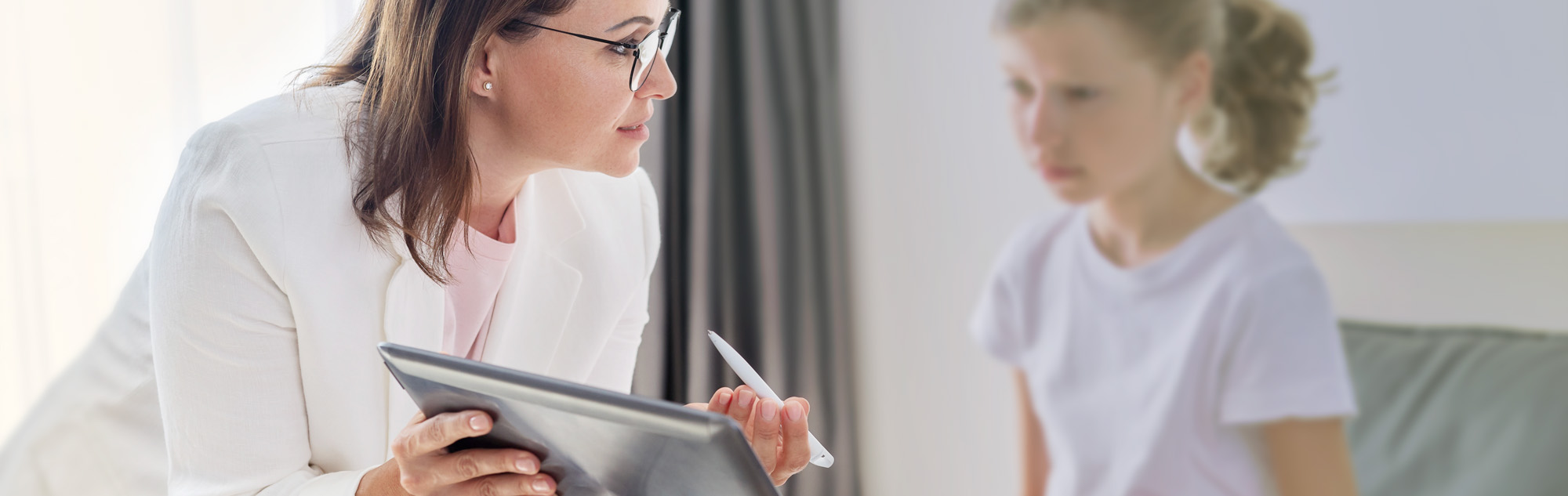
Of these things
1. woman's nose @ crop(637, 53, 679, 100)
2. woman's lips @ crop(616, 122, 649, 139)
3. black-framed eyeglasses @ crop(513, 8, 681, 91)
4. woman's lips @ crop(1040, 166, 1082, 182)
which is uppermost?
black-framed eyeglasses @ crop(513, 8, 681, 91)

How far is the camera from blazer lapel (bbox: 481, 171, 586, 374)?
36.0 inches

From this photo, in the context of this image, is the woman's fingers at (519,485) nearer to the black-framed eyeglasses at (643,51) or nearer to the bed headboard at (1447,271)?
the black-framed eyeglasses at (643,51)

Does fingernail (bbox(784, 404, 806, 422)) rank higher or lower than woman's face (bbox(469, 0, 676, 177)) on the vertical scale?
lower

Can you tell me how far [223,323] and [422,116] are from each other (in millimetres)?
223

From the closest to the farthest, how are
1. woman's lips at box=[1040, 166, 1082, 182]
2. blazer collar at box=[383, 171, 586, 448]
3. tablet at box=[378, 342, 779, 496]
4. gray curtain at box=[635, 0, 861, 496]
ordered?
tablet at box=[378, 342, 779, 496]
blazer collar at box=[383, 171, 586, 448]
woman's lips at box=[1040, 166, 1082, 182]
gray curtain at box=[635, 0, 861, 496]

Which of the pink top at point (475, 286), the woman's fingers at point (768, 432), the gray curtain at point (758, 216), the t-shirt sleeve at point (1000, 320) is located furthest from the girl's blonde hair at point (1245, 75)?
the pink top at point (475, 286)

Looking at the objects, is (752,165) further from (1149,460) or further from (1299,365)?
(1299,365)

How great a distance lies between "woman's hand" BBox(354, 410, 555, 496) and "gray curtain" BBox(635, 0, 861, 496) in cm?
111

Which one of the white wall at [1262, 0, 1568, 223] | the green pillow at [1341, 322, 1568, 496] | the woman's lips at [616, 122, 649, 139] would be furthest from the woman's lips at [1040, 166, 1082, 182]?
the woman's lips at [616, 122, 649, 139]

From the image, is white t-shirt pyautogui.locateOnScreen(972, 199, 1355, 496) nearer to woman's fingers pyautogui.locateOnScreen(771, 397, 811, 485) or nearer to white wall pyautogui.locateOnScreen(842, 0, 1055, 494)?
white wall pyautogui.locateOnScreen(842, 0, 1055, 494)

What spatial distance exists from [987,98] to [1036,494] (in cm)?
64

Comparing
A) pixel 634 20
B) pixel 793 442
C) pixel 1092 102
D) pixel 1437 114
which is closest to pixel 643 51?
pixel 634 20

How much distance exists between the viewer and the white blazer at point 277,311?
28.1 inches

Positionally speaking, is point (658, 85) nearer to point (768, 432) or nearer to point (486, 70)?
point (486, 70)
